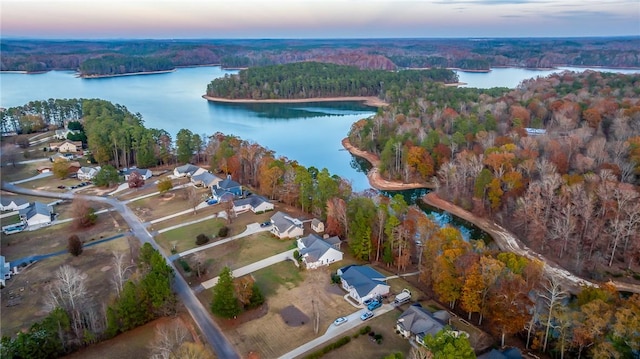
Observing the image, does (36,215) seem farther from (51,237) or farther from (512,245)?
(512,245)

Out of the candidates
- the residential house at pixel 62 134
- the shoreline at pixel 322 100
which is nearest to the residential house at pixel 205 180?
the residential house at pixel 62 134

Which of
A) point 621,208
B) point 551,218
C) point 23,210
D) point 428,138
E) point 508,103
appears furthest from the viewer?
point 508,103

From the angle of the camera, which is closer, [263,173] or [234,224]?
[234,224]

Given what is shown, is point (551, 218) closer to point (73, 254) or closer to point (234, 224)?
point (234, 224)

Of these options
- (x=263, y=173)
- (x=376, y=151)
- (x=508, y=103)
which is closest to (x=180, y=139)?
(x=263, y=173)

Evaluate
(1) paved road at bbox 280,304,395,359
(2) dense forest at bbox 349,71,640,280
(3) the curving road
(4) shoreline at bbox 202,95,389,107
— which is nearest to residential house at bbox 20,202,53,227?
(3) the curving road

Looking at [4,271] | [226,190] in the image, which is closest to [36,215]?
[4,271]

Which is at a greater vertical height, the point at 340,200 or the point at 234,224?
the point at 340,200
